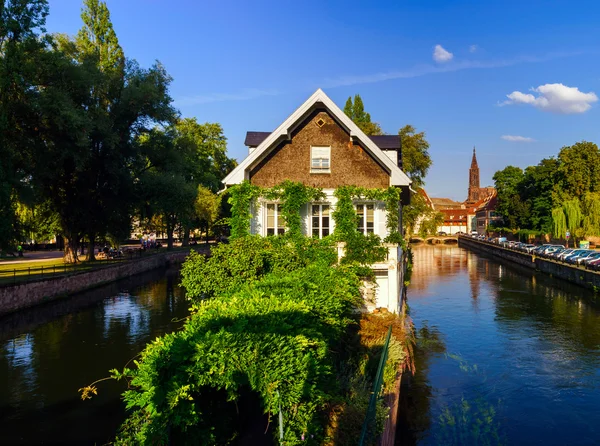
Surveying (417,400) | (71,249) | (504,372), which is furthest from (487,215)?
(417,400)

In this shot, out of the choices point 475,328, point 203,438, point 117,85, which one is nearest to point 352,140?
point 475,328

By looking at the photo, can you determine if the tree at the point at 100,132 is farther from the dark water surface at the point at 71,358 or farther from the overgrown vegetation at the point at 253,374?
the overgrown vegetation at the point at 253,374

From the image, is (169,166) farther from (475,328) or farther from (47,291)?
(475,328)

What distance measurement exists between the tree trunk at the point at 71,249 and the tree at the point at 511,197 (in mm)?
Result: 81774

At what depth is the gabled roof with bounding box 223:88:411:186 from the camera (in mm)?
20766

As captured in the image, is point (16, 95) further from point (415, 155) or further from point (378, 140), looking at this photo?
point (415, 155)

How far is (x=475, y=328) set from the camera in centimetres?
2605

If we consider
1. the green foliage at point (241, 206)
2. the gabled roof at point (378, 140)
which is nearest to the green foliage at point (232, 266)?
the green foliage at point (241, 206)

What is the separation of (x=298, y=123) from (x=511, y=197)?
91.4 m

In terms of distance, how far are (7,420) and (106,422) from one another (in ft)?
9.71

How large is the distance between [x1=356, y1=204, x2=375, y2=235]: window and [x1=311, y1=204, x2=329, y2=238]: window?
1493 mm

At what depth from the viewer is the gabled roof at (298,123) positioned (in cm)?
2077

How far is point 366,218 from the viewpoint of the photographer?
21547 mm

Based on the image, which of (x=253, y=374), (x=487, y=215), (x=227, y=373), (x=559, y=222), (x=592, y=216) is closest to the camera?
(x=227, y=373)
